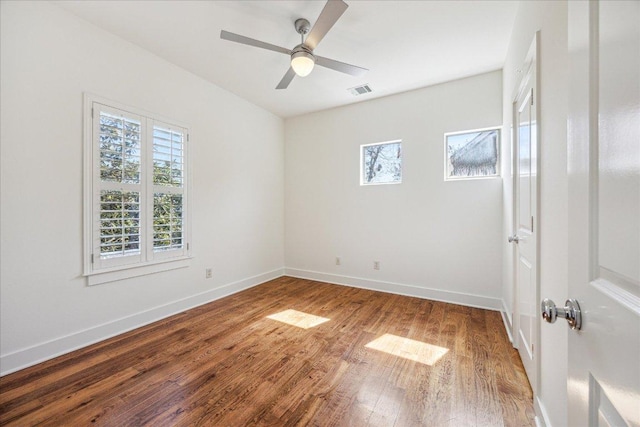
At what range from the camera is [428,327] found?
2646mm

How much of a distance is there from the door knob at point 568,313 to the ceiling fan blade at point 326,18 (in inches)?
73.7

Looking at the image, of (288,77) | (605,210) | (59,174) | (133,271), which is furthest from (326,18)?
(133,271)

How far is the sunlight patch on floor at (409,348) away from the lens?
2113 mm

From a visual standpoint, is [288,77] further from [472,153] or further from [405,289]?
[405,289]

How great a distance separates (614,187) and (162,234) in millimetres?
3297

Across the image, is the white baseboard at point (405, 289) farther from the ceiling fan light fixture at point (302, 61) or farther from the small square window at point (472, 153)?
the ceiling fan light fixture at point (302, 61)

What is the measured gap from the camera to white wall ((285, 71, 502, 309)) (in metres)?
3.17

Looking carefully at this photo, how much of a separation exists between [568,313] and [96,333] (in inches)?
128

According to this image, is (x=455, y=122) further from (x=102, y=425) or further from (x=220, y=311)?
(x=102, y=425)

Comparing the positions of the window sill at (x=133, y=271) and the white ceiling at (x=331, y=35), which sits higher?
the white ceiling at (x=331, y=35)

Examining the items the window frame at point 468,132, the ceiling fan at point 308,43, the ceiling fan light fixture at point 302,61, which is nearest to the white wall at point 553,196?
the ceiling fan at point 308,43

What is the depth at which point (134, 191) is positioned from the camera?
2586mm

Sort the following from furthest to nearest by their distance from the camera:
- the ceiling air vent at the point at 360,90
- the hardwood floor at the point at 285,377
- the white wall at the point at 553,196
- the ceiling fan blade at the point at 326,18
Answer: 1. the ceiling air vent at the point at 360,90
2. the ceiling fan blade at the point at 326,18
3. the hardwood floor at the point at 285,377
4. the white wall at the point at 553,196

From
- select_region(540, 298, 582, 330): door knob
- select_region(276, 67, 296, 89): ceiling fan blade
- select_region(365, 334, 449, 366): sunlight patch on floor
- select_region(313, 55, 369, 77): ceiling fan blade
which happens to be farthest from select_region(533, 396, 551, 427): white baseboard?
select_region(276, 67, 296, 89): ceiling fan blade
